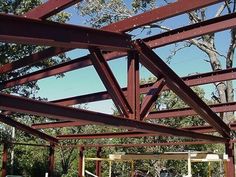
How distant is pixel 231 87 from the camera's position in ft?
55.4

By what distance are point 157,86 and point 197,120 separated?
22.1m

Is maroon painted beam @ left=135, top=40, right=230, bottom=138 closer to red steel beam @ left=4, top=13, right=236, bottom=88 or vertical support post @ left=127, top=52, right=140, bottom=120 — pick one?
vertical support post @ left=127, top=52, right=140, bottom=120

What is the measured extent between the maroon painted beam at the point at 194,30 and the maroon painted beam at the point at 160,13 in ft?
2.45

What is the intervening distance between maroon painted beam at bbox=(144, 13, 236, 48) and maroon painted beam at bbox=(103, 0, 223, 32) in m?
0.75

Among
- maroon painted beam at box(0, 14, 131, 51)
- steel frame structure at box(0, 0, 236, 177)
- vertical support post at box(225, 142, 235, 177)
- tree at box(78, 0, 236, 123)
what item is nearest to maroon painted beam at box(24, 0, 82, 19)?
steel frame structure at box(0, 0, 236, 177)

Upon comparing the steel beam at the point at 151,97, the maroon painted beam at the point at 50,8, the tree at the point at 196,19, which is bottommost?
the steel beam at the point at 151,97

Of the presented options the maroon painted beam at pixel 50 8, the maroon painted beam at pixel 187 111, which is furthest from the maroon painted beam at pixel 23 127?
the maroon painted beam at pixel 50 8

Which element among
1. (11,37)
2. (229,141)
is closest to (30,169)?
(229,141)

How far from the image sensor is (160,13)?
5.53 meters

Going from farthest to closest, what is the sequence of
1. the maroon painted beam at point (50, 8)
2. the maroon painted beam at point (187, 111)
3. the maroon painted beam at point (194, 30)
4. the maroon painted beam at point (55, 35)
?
1. the maroon painted beam at point (187, 111)
2. the maroon painted beam at point (194, 30)
3. the maroon painted beam at point (50, 8)
4. the maroon painted beam at point (55, 35)

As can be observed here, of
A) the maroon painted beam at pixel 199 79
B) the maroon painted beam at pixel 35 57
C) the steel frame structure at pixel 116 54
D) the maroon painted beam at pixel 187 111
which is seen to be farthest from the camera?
the maroon painted beam at pixel 187 111

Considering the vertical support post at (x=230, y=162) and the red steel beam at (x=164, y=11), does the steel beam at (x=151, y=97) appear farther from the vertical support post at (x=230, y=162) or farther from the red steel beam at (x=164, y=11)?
the vertical support post at (x=230, y=162)

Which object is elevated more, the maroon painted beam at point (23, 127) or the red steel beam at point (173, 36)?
the red steel beam at point (173, 36)

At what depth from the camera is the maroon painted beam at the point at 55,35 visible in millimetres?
4215
